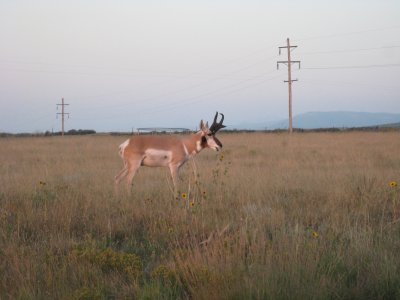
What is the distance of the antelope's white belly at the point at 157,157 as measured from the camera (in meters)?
11.6

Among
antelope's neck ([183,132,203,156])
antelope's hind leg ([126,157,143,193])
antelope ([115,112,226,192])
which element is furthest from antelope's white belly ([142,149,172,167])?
antelope's neck ([183,132,203,156])

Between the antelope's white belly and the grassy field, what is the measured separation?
0.72 metres

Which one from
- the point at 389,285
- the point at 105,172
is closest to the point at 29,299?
the point at 389,285

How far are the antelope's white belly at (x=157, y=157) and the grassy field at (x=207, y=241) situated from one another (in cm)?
72

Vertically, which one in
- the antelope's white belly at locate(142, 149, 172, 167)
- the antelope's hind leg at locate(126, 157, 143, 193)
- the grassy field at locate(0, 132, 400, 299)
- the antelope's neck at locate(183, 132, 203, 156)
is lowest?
the grassy field at locate(0, 132, 400, 299)

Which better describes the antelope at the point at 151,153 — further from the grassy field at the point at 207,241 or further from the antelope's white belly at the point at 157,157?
the grassy field at the point at 207,241

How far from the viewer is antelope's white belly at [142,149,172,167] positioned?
38.1 feet

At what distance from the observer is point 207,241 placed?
573cm

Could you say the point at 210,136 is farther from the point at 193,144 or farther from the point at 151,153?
the point at 151,153

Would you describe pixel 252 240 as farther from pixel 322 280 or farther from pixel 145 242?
pixel 145 242

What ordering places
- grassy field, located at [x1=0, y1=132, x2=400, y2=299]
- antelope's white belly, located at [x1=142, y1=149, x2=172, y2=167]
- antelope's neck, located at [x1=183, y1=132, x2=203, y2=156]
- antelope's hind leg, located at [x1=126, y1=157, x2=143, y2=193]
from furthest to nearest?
antelope's neck, located at [x1=183, y1=132, x2=203, y2=156] < antelope's white belly, located at [x1=142, y1=149, x2=172, y2=167] < antelope's hind leg, located at [x1=126, y1=157, x2=143, y2=193] < grassy field, located at [x1=0, y1=132, x2=400, y2=299]

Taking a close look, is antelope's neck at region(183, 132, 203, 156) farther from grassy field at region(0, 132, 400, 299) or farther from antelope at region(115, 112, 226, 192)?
grassy field at region(0, 132, 400, 299)

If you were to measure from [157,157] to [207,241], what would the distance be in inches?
239

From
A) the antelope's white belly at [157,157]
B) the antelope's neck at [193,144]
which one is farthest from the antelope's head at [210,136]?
the antelope's white belly at [157,157]
